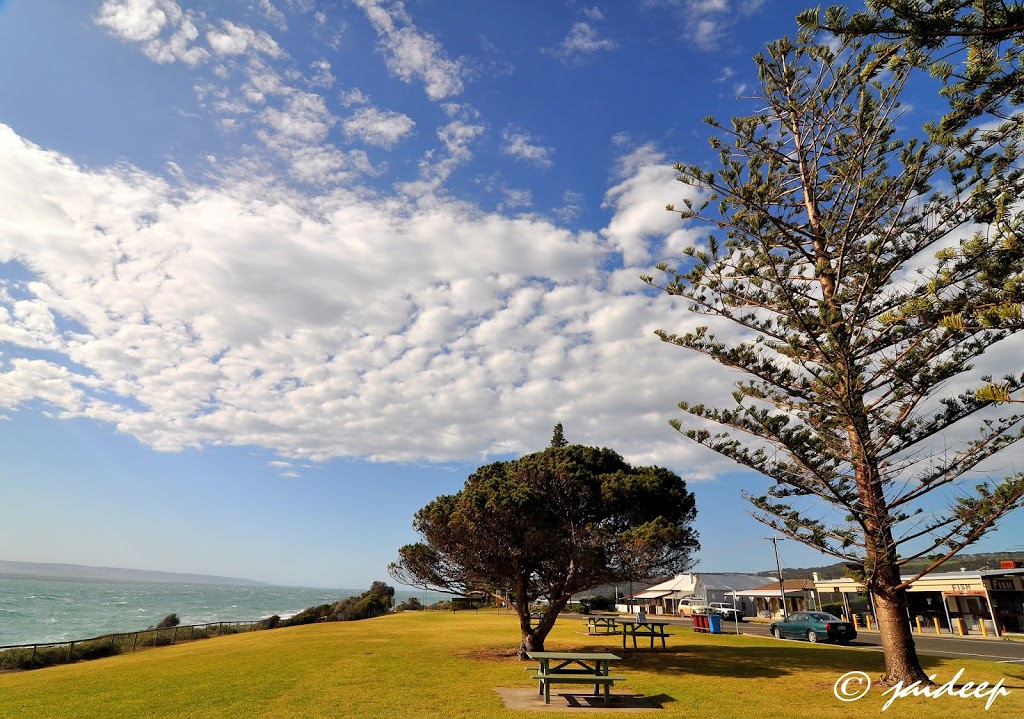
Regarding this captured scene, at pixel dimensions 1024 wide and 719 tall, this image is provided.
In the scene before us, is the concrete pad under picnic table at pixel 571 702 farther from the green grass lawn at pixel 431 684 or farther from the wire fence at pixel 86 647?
the wire fence at pixel 86 647

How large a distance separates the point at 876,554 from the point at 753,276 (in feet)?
20.5

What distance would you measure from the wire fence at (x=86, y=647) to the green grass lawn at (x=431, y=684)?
189 inches

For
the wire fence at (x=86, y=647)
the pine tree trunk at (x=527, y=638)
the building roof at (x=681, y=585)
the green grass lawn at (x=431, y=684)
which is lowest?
the wire fence at (x=86, y=647)

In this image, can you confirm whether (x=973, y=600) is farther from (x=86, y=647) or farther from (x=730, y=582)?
(x=86, y=647)

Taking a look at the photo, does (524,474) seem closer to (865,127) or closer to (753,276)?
(753,276)

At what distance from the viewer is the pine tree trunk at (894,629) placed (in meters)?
10.5

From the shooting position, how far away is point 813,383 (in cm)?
1185

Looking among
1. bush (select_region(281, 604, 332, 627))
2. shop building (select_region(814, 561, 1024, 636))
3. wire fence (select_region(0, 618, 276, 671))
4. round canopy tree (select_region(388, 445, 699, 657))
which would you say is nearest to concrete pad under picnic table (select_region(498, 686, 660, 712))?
round canopy tree (select_region(388, 445, 699, 657))

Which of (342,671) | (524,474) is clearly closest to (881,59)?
(524,474)

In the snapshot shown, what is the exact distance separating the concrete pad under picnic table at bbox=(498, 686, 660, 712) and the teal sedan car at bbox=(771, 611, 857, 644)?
1513cm

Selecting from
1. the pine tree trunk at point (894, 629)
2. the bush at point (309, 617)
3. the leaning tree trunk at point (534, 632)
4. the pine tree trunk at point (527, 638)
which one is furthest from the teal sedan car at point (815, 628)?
the bush at point (309, 617)

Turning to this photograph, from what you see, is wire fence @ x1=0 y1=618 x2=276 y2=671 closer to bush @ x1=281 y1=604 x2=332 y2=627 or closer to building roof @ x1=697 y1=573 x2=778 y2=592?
bush @ x1=281 y1=604 x2=332 y2=627

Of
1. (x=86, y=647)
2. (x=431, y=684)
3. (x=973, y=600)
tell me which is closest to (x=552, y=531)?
(x=431, y=684)

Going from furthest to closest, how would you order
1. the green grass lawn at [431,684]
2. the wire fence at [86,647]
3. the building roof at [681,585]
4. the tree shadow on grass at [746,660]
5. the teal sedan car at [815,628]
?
the building roof at [681,585], the teal sedan car at [815,628], the wire fence at [86,647], the tree shadow on grass at [746,660], the green grass lawn at [431,684]
